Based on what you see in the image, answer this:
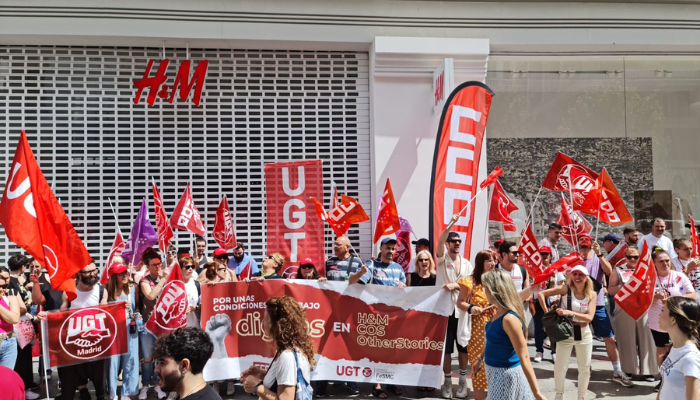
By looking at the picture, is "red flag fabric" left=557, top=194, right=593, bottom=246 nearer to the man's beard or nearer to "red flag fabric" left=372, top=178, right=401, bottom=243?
"red flag fabric" left=372, top=178, right=401, bottom=243

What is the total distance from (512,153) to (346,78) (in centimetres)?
338

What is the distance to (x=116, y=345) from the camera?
24.6ft

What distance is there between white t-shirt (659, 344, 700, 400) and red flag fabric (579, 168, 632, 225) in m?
5.83

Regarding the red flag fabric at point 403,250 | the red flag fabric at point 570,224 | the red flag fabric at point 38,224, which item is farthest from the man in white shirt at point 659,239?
the red flag fabric at point 38,224

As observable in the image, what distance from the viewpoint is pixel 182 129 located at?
11.7 metres

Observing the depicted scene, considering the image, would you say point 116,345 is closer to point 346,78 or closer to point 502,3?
point 346,78

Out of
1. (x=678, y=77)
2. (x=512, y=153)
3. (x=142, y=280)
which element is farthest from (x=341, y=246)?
(x=678, y=77)

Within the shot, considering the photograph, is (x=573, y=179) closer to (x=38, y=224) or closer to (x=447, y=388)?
(x=447, y=388)

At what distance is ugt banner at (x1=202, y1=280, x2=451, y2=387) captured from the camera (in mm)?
7695

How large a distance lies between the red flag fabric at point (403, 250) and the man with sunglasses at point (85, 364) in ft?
14.4

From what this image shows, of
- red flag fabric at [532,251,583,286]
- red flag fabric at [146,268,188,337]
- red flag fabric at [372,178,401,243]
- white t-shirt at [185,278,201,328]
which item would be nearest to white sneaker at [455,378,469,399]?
red flag fabric at [532,251,583,286]

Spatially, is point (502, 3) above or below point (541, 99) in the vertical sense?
above

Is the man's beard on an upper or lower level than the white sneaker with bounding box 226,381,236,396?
upper

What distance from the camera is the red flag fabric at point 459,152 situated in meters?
9.63
